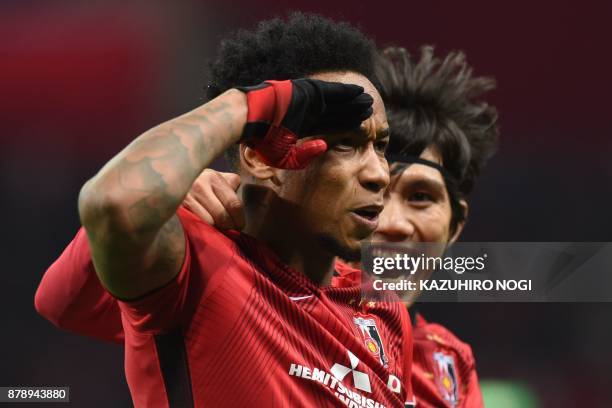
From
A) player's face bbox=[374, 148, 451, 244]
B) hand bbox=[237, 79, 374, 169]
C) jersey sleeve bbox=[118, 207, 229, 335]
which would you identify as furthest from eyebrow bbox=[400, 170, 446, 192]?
jersey sleeve bbox=[118, 207, 229, 335]

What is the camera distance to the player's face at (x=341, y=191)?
1.61m

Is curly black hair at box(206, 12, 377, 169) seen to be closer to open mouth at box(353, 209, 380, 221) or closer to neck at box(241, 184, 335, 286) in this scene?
neck at box(241, 184, 335, 286)

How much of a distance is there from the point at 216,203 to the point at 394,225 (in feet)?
4.60

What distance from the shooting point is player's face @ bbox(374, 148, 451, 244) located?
2.88 m

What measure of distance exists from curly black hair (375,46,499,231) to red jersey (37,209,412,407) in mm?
1466

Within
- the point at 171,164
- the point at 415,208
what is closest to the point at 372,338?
the point at 171,164

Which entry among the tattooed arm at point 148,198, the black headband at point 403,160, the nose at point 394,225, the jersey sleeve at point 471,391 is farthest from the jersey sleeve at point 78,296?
the jersey sleeve at point 471,391

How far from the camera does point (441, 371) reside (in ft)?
10.1

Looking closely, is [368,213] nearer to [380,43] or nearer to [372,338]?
[372,338]

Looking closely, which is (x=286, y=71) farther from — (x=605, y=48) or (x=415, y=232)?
(x=605, y=48)

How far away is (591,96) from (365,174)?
4.05m

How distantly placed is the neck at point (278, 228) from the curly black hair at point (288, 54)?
0.13 metres

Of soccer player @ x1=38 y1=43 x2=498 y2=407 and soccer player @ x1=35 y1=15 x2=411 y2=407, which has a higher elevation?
soccer player @ x1=38 y1=43 x2=498 y2=407

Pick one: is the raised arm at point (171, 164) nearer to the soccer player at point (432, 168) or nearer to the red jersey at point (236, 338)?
the red jersey at point (236, 338)
